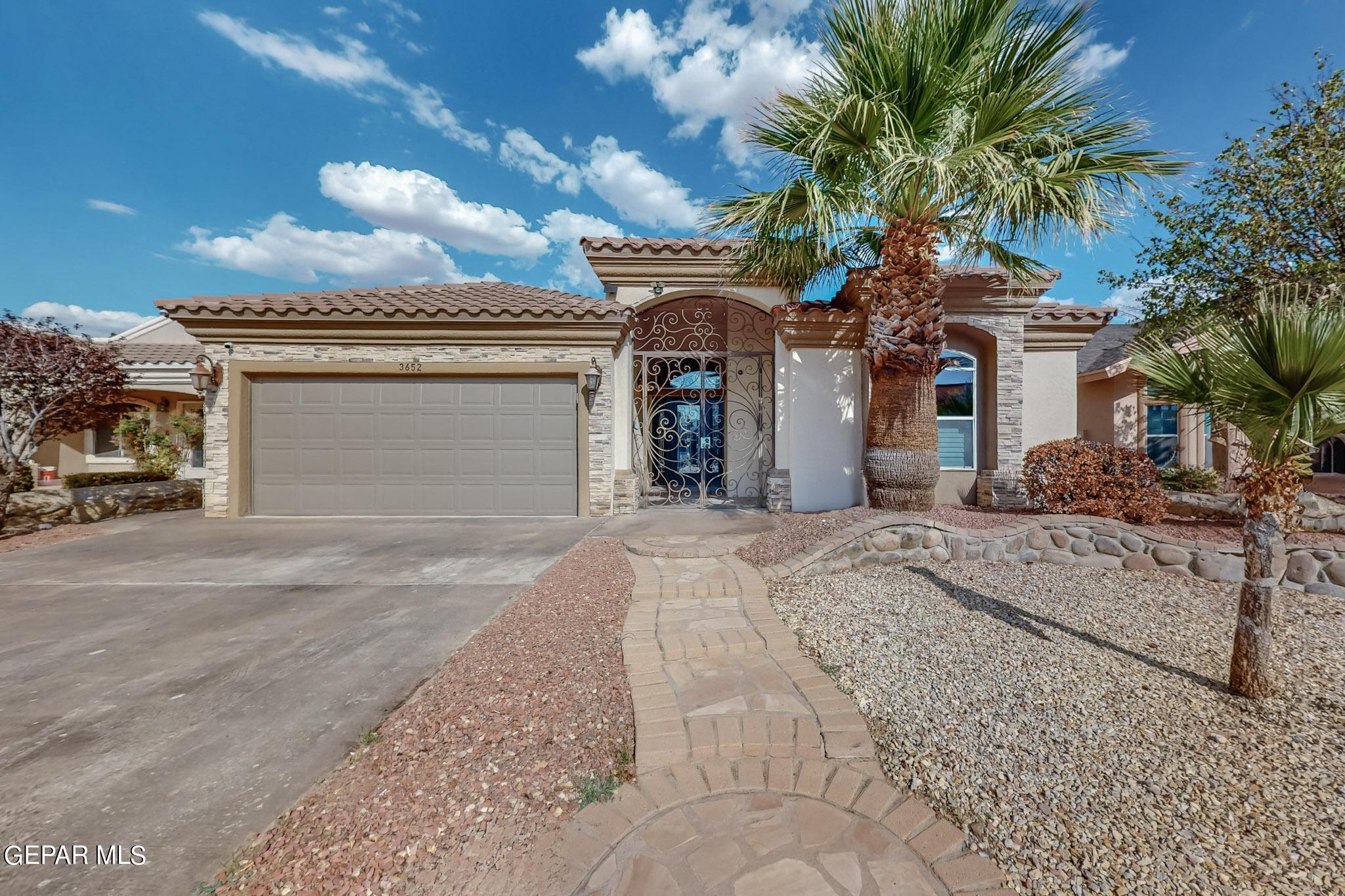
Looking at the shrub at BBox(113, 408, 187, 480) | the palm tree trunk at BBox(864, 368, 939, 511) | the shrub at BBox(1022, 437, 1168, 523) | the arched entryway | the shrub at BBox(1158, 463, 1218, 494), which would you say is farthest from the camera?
the shrub at BBox(113, 408, 187, 480)

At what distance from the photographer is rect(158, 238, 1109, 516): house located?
7934mm

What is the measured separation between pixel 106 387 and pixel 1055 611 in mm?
13793

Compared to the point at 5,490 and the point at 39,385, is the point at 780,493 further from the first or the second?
the point at 39,385

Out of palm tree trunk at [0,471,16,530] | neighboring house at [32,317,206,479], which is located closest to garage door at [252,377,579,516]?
palm tree trunk at [0,471,16,530]

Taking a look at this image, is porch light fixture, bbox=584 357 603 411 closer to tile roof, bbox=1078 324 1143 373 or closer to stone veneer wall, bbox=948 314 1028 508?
stone veneer wall, bbox=948 314 1028 508

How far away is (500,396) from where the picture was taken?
8.26m

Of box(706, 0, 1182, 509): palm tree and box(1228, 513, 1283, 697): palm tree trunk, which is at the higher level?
box(706, 0, 1182, 509): palm tree

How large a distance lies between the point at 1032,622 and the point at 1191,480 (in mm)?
9331

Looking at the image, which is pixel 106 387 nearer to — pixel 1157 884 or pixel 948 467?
pixel 1157 884

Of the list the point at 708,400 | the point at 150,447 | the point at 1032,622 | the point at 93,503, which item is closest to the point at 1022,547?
the point at 1032,622

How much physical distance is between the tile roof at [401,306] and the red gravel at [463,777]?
6.01 metres

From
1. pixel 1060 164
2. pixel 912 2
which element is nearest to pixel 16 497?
pixel 912 2

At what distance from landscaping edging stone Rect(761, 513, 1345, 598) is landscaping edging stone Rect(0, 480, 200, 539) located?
11.2 meters

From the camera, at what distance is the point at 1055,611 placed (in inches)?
149
